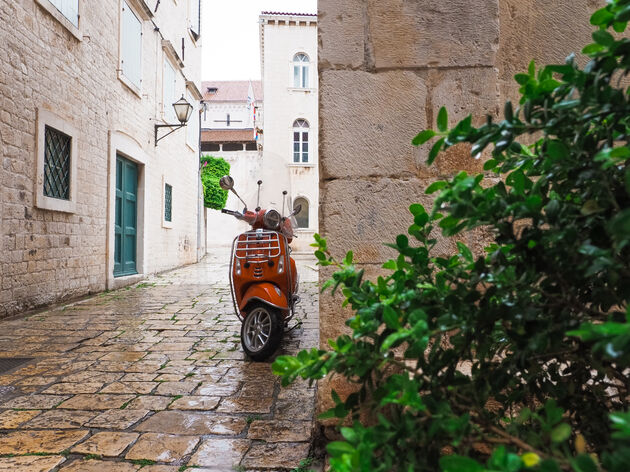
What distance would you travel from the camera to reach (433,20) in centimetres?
190

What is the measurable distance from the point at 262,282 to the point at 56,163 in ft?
14.4

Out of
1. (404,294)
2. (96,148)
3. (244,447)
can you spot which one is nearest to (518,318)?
(404,294)

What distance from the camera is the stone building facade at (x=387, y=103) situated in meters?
1.88

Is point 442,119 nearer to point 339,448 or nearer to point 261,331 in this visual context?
point 339,448

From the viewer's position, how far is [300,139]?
22000 mm

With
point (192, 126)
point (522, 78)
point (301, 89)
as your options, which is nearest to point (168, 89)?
point (192, 126)

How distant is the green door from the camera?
8898 millimetres

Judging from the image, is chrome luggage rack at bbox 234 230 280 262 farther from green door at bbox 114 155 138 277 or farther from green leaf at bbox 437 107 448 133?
green door at bbox 114 155 138 277

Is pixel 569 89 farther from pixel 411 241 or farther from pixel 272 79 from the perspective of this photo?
pixel 272 79

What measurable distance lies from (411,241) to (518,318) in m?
1.01

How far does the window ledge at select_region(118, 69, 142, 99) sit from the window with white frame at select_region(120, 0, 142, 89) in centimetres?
3

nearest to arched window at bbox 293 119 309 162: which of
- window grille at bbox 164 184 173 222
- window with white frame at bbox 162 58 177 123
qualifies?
window with white frame at bbox 162 58 177 123

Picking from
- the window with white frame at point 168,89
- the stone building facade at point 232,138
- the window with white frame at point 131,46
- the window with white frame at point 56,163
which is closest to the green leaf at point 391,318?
the window with white frame at point 56,163

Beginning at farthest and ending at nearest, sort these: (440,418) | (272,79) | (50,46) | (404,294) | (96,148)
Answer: (272,79) < (96,148) < (50,46) < (404,294) < (440,418)
